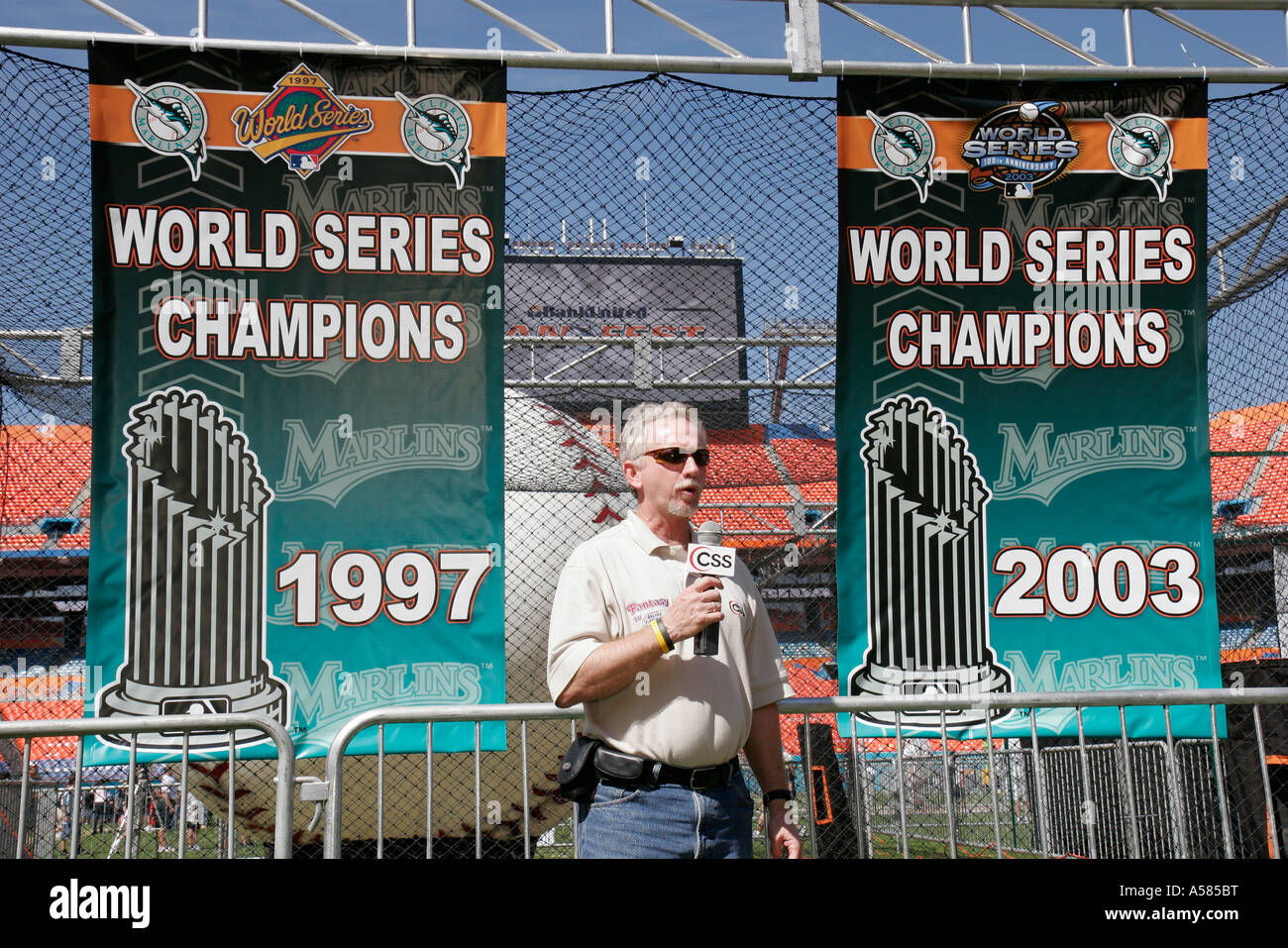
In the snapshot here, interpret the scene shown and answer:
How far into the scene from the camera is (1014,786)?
930cm

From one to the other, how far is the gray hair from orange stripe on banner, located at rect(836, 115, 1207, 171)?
2.48 meters

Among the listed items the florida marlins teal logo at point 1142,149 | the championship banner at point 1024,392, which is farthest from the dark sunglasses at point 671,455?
the florida marlins teal logo at point 1142,149

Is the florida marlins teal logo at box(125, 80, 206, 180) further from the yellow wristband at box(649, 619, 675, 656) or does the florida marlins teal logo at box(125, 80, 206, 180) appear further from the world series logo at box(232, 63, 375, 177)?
the yellow wristband at box(649, 619, 675, 656)

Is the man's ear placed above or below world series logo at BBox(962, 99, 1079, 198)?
below

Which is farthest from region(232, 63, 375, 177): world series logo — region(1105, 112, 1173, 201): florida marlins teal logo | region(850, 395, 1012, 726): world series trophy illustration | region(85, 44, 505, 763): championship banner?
region(1105, 112, 1173, 201): florida marlins teal logo

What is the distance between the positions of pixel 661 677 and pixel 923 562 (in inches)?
91.7

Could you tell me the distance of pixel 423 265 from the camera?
5.44m

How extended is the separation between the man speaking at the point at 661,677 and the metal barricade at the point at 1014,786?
3.06ft

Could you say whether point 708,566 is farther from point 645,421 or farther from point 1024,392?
point 1024,392

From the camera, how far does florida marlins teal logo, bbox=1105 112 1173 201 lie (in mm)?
5781

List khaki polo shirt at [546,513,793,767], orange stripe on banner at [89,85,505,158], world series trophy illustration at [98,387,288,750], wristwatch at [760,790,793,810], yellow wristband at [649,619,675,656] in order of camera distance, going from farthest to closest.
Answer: orange stripe on banner at [89,85,505,158] < world series trophy illustration at [98,387,288,750] < wristwatch at [760,790,793,810] < khaki polo shirt at [546,513,793,767] < yellow wristband at [649,619,675,656]

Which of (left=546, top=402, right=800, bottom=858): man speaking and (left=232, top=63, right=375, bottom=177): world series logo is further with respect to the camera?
(left=232, top=63, right=375, bottom=177): world series logo

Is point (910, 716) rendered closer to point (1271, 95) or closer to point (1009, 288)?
point (1009, 288)

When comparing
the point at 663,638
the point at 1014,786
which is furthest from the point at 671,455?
the point at 1014,786
